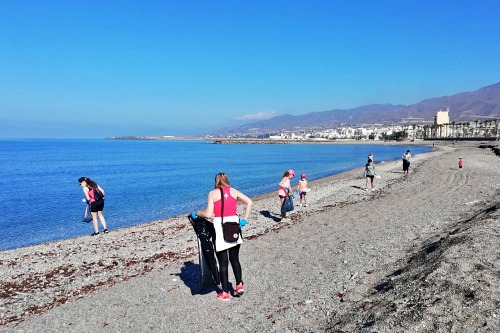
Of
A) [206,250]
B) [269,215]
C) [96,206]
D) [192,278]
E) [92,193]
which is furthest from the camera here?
[269,215]

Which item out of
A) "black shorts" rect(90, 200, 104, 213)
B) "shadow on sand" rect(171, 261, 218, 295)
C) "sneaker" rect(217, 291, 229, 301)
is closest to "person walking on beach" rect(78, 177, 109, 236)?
"black shorts" rect(90, 200, 104, 213)

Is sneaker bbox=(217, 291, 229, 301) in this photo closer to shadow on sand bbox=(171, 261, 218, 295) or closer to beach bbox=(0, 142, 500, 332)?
beach bbox=(0, 142, 500, 332)

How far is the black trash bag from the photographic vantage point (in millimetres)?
6531

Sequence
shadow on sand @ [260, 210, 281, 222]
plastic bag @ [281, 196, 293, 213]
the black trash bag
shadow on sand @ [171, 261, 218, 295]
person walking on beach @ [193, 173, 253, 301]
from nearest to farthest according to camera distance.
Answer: person walking on beach @ [193, 173, 253, 301] → the black trash bag → shadow on sand @ [171, 261, 218, 295] → plastic bag @ [281, 196, 293, 213] → shadow on sand @ [260, 210, 281, 222]

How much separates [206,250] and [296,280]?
203 centimetres

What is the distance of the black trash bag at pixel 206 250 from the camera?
6531 millimetres

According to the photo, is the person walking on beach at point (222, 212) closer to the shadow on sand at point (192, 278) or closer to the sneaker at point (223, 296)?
the sneaker at point (223, 296)

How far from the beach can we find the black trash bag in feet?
1.43

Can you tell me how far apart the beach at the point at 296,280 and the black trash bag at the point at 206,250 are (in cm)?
44

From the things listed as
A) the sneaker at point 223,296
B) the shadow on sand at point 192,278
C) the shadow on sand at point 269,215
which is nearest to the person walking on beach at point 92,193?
the shadow on sand at point 192,278

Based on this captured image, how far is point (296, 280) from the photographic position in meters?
7.49

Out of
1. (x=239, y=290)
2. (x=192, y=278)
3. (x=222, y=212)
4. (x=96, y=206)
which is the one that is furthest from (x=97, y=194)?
(x=222, y=212)

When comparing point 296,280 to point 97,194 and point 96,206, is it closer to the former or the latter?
point 97,194

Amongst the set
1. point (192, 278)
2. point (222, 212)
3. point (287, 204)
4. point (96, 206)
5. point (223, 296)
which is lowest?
point (192, 278)
